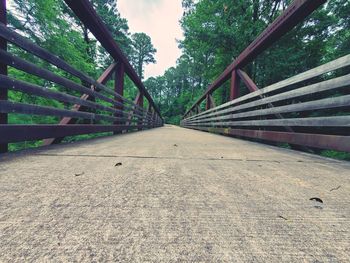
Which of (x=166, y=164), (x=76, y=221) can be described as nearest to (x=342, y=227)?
(x=76, y=221)

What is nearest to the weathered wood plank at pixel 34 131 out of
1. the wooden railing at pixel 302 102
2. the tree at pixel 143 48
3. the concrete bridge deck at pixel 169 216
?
the concrete bridge deck at pixel 169 216

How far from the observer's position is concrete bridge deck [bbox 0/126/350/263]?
44cm

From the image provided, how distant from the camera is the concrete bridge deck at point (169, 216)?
44cm

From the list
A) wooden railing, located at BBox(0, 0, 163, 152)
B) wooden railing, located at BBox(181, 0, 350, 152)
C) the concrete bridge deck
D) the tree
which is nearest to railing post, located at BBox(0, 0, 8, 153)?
wooden railing, located at BBox(0, 0, 163, 152)

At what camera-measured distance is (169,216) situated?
59 centimetres

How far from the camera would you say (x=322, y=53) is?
7.13 meters

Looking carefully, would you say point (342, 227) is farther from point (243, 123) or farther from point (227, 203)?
point (243, 123)

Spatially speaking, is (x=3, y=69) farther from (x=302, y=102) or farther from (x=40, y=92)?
(x=302, y=102)

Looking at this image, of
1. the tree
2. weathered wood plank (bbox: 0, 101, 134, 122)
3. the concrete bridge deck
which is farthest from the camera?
the tree

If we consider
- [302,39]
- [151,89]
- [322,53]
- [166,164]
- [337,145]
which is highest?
[151,89]

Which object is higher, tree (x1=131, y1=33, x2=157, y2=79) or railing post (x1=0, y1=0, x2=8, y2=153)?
tree (x1=131, y1=33, x2=157, y2=79)

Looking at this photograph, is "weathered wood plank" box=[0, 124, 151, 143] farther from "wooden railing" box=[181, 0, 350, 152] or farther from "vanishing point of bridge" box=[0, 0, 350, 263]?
"wooden railing" box=[181, 0, 350, 152]

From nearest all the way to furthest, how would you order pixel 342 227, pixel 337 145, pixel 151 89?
pixel 342 227 → pixel 337 145 → pixel 151 89

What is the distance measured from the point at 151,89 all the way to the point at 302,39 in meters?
50.5
